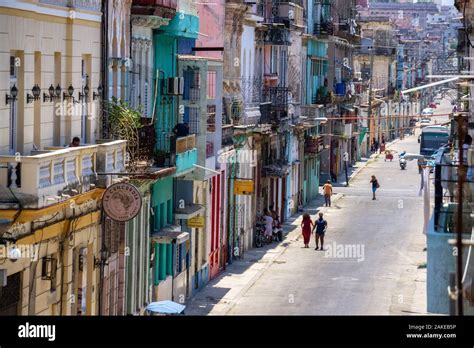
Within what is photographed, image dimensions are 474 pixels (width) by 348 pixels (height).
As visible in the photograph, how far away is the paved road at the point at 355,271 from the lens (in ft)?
146

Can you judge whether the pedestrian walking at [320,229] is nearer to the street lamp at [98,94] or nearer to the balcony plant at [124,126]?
the balcony plant at [124,126]

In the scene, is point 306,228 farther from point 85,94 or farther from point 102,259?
point 85,94

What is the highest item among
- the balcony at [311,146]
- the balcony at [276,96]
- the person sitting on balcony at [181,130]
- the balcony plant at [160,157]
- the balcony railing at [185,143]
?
the balcony at [276,96]

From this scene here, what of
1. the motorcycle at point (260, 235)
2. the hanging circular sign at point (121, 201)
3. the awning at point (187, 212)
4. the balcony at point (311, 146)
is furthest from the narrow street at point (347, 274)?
the hanging circular sign at point (121, 201)

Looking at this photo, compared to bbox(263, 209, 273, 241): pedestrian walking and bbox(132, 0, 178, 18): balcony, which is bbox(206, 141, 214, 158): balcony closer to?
→ bbox(132, 0, 178, 18): balcony

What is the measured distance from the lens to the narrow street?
4425 centimetres

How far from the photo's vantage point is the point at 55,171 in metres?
29.3

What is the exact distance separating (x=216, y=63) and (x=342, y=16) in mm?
50265

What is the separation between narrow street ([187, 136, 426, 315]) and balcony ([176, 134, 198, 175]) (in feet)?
11.4

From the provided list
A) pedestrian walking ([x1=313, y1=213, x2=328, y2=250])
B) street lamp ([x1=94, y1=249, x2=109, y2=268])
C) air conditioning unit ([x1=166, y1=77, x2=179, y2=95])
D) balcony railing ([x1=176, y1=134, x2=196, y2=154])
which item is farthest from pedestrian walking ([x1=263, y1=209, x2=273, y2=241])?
street lamp ([x1=94, y1=249, x2=109, y2=268])

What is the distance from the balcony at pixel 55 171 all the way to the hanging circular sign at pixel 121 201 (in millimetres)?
407

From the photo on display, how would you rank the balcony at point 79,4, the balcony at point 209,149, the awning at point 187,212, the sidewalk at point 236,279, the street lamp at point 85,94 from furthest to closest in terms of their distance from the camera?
the balcony at point 209,149
the awning at point 187,212
the sidewalk at point 236,279
the street lamp at point 85,94
the balcony at point 79,4

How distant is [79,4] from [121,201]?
4.25 metres
